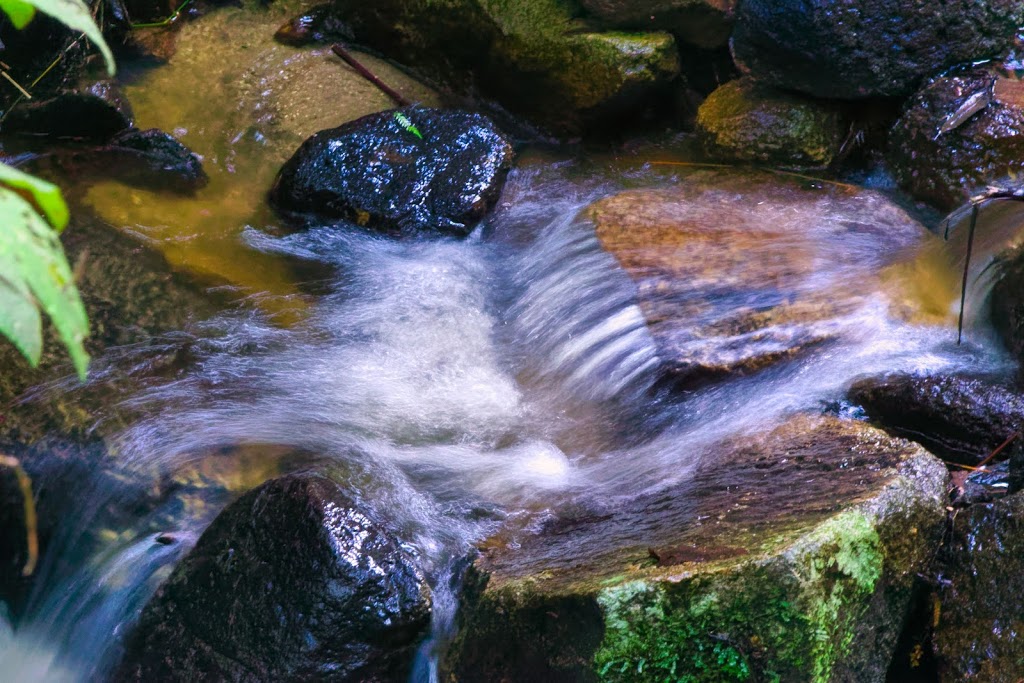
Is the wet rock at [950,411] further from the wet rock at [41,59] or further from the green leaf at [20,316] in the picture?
the wet rock at [41,59]

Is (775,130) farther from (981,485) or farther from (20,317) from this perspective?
(20,317)

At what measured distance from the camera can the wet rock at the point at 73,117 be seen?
15.7ft

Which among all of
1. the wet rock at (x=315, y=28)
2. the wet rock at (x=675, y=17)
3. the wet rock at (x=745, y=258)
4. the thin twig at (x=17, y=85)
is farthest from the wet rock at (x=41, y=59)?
the wet rock at (x=745, y=258)

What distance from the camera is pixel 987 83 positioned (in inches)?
170

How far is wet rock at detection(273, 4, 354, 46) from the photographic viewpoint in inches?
222

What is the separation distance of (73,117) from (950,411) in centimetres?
477

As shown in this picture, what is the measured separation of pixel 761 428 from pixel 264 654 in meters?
1.95

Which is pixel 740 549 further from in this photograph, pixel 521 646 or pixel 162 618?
pixel 162 618

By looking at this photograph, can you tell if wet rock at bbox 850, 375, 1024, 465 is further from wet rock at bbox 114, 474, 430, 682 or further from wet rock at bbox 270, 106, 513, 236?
wet rock at bbox 270, 106, 513, 236

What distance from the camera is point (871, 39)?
14.5ft

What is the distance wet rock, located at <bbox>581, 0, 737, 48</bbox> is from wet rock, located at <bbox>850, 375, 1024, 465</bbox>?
Result: 8.49ft

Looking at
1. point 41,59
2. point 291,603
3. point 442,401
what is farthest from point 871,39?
point 41,59

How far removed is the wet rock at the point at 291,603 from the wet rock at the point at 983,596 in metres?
1.63

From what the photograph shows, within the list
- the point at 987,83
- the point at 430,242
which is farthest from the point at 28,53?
the point at 987,83
